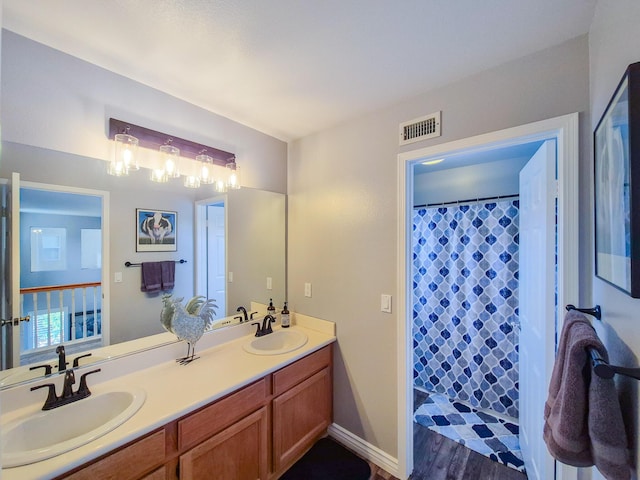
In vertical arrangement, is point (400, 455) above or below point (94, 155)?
below

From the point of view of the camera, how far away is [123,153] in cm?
154

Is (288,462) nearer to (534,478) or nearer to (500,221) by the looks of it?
(534,478)

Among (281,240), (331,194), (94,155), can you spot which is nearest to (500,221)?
(331,194)

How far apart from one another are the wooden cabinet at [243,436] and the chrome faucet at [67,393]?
38 centimetres

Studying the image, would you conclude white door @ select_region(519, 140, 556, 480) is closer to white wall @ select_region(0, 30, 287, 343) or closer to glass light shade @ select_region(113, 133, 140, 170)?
white wall @ select_region(0, 30, 287, 343)

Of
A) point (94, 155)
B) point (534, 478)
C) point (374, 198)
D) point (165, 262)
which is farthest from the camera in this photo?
point (374, 198)

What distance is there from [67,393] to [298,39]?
1.90m

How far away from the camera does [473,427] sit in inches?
89.9

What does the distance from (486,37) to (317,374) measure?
213cm

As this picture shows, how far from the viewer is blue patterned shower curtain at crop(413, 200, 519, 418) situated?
96.8 inches

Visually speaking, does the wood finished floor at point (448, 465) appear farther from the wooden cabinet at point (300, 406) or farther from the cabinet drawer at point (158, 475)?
the cabinet drawer at point (158, 475)

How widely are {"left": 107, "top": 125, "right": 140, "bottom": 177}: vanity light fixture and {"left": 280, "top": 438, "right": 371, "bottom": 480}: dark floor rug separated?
202 cm

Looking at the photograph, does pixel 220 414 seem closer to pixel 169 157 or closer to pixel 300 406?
pixel 300 406

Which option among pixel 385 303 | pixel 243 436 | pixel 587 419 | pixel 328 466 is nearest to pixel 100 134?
pixel 243 436
